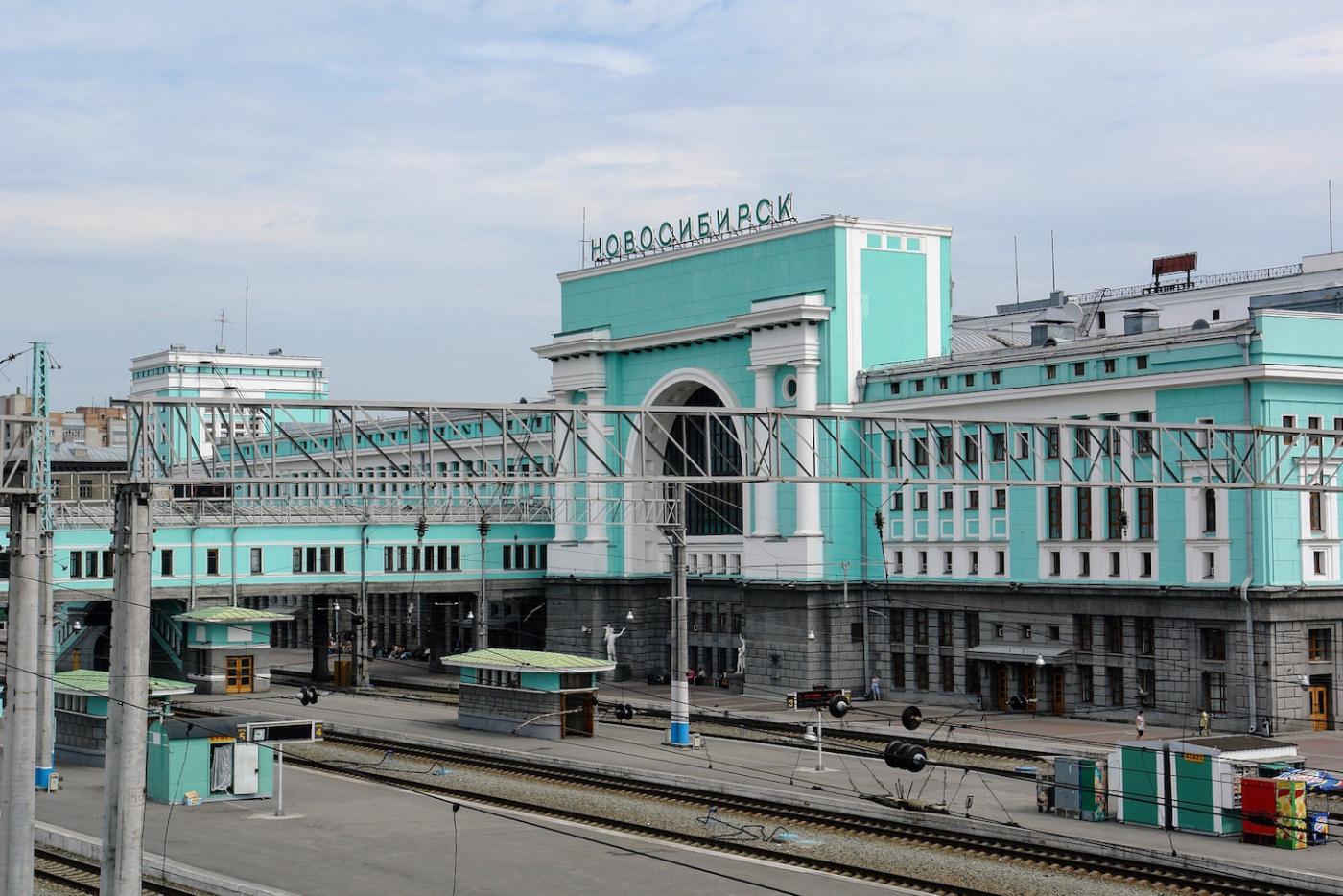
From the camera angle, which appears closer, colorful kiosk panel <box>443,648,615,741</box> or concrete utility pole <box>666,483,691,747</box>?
concrete utility pole <box>666,483,691,747</box>

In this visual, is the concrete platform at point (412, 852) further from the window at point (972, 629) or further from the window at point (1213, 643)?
the window at point (972, 629)

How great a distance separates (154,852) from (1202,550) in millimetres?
35778

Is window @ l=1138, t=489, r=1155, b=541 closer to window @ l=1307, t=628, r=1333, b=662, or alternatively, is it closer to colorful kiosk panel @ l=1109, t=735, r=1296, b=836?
→ window @ l=1307, t=628, r=1333, b=662

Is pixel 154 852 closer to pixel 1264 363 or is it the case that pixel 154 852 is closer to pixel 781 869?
pixel 781 869

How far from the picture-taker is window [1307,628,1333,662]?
5516 centimetres

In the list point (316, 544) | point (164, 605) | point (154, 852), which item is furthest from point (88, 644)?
point (154, 852)

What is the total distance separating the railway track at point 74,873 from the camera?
31.1 metres

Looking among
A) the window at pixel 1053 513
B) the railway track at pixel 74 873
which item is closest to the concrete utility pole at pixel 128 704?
the railway track at pixel 74 873

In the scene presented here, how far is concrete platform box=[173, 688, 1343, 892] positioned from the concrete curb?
14.8 metres

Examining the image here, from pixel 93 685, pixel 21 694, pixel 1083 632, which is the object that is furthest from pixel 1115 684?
pixel 21 694

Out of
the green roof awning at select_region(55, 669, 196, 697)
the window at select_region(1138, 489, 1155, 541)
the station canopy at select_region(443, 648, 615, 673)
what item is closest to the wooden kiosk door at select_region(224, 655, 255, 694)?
the station canopy at select_region(443, 648, 615, 673)

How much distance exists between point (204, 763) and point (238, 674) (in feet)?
105

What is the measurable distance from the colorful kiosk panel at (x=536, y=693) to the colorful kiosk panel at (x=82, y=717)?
1063 centimetres

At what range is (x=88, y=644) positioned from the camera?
78.2 metres
